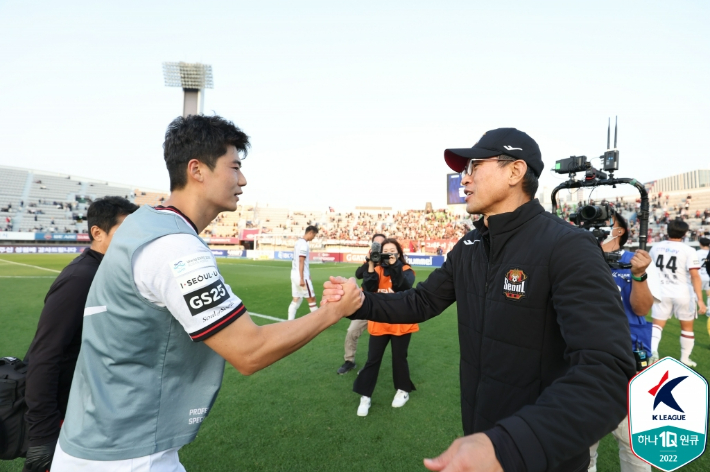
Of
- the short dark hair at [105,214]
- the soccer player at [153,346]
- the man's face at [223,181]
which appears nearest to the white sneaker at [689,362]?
the soccer player at [153,346]

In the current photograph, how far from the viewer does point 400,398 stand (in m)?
5.05

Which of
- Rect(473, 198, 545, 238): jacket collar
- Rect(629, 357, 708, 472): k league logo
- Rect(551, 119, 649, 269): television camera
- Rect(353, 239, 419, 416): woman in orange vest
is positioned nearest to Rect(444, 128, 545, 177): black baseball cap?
Rect(473, 198, 545, 238): jacket collar

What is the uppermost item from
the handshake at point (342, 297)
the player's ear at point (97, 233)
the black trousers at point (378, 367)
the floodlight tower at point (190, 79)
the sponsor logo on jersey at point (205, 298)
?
the floodlight tower at point (190, 79)

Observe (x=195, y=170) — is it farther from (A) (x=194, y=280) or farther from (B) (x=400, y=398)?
(B) (x=400, y=398)

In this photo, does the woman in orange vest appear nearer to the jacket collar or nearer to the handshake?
the handshake

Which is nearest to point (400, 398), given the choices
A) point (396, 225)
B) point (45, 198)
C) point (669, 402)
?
point (669, 402)

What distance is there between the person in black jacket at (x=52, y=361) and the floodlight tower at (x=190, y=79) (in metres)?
52.7

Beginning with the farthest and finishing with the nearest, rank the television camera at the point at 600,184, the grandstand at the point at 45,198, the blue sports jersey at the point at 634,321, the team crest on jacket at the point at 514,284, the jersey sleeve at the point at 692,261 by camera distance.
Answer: the grandstand at the point at 45,198, the jersey sleeve at the point at 692,261, the blue sports jersey at the point at 634,321, the television camera at the point at 600,184, the team crest on jacket at the point at 514,284

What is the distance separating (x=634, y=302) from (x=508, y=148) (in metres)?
2.68

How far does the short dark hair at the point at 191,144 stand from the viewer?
2010mm

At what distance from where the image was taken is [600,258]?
5.26 feet

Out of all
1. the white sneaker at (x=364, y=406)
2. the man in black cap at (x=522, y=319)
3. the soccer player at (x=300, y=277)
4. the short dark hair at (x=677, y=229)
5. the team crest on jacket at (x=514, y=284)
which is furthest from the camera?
the soccer player at (x=300, y=277)

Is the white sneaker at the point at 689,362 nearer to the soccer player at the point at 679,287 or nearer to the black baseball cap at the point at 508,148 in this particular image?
the soccer player at the point at 679,287

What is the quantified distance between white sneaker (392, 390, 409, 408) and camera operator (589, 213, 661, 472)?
2.18m
